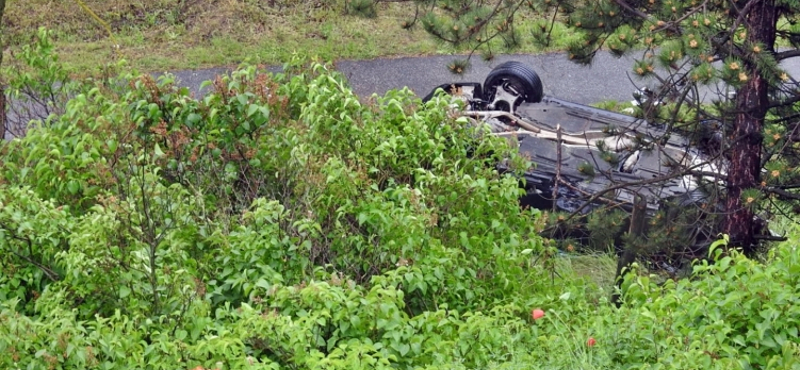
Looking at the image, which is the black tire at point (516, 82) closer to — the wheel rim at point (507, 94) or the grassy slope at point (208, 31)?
the wheel rim at point (507, 94)

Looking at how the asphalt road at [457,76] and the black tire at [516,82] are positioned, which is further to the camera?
the asphalt road at [457,76]

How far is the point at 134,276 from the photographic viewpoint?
4805 mm

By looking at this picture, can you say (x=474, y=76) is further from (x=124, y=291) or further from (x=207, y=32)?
(x=124, y=291)

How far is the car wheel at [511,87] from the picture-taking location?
10.9 metres

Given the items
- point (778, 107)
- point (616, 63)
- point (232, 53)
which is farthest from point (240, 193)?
point (616, 63)

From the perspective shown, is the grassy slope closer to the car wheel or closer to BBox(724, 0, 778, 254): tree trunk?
the car wheel

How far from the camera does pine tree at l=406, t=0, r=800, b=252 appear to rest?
652cm

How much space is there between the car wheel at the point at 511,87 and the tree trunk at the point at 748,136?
142 inches

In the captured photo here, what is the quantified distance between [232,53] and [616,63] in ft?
22.2

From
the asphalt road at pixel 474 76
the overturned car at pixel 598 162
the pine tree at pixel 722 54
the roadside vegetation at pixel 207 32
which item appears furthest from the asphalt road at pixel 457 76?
the pine tree at pixel 722 54

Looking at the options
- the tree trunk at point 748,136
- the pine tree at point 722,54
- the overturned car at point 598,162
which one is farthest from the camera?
the overturned car at point 598,162

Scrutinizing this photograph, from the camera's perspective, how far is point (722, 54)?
272 inches

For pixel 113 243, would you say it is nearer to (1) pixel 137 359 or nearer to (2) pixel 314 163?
(1) pixel 137 359

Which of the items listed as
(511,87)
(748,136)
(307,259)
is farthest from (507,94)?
(307,259)
